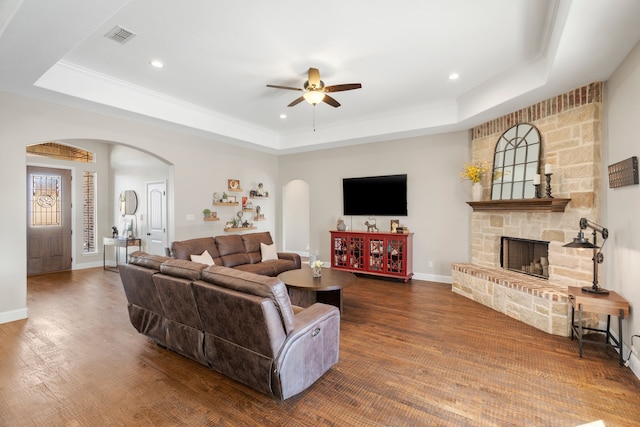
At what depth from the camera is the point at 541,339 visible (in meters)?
3.22

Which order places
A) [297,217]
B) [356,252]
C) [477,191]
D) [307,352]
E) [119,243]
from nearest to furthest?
[307,352], [477,191], [356,252], [119,243], [297,217]

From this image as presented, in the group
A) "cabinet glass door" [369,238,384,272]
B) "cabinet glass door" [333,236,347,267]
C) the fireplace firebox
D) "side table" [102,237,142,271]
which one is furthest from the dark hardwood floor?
"side table" [102,237,142,271]

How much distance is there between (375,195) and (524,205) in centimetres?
276

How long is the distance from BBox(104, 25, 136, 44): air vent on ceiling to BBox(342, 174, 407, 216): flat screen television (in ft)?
14.8

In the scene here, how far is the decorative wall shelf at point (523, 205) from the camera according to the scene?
3.65 metres

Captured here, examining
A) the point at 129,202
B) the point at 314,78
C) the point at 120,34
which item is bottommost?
the point at 129,202

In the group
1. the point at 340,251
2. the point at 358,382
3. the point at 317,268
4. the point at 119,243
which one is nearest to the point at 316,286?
the point at 317,268

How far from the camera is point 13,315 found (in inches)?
149

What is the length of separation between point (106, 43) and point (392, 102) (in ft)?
12.8

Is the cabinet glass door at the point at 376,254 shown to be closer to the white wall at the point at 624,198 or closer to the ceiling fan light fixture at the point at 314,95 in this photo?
the ceiling fan light fixture at the point at 314,95

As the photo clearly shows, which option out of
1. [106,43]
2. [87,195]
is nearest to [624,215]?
[106,43]

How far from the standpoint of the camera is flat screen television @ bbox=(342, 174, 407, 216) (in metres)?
6.03

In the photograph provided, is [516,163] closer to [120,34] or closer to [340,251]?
[340,251]

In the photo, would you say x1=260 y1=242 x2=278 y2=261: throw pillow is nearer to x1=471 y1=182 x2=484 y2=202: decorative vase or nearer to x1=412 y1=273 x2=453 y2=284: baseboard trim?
x1=412 y1=273 x2=453 y2=284: baseboard trim
